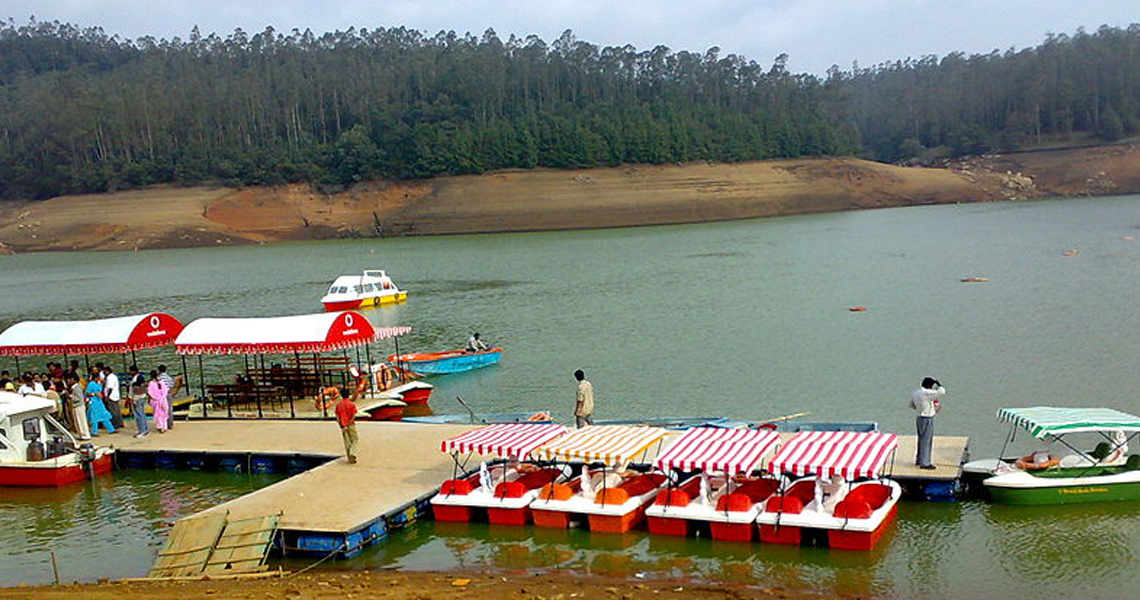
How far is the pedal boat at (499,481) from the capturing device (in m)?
17.1

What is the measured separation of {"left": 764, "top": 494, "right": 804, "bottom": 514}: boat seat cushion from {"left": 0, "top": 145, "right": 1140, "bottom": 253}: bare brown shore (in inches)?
3941

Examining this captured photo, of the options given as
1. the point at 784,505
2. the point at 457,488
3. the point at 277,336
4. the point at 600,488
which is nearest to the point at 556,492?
the point at 600,488

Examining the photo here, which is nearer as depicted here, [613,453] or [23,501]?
[613,453]

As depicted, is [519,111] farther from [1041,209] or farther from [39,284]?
[39,284]

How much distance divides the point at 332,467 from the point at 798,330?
80.1ft

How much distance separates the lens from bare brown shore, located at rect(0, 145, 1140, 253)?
11712 centimetres

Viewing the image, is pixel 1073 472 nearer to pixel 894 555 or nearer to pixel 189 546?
pixel 894 555

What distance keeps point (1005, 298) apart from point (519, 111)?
350ft

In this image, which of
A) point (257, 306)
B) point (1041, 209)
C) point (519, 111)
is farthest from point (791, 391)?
point (519, 111)

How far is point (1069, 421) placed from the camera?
16703 mm

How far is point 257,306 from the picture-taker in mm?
57406

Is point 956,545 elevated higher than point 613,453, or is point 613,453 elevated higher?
point 613,453

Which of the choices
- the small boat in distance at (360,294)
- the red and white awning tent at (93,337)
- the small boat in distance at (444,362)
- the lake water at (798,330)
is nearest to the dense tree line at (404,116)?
the lake water at (798,330)

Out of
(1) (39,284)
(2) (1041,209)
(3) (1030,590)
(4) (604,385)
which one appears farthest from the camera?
(2) (1041,209)
